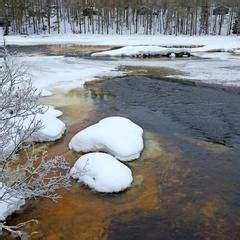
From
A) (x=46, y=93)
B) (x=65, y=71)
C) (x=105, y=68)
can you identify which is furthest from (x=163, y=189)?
(x=105, y=68)

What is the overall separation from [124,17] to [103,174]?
56.4m

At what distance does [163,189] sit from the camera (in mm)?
12219

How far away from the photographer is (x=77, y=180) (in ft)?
41.9

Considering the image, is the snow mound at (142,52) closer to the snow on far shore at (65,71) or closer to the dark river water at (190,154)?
the snow on far shore at (65,71)

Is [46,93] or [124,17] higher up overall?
[124,17]

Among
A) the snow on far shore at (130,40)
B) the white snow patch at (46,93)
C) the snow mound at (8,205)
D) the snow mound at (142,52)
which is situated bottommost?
the snow on far shore at (130,40)

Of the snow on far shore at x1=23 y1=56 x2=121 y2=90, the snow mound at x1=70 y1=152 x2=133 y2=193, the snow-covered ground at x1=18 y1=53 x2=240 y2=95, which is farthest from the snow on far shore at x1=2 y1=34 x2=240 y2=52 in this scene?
the snow mound at x1=70 y1=152 x2=133 y2=193

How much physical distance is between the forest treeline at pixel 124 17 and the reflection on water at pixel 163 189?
4309 cm

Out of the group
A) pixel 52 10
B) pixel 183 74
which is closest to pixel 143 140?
pixel 183 74

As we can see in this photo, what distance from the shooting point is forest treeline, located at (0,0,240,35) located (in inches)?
2413

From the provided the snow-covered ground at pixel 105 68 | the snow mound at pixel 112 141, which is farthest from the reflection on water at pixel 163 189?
the snow-covered ground at pixel 105 68

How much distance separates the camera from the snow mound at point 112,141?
14523 mm

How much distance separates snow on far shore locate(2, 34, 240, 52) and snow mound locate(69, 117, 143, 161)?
3158 cm

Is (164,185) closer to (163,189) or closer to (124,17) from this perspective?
(163,189)
